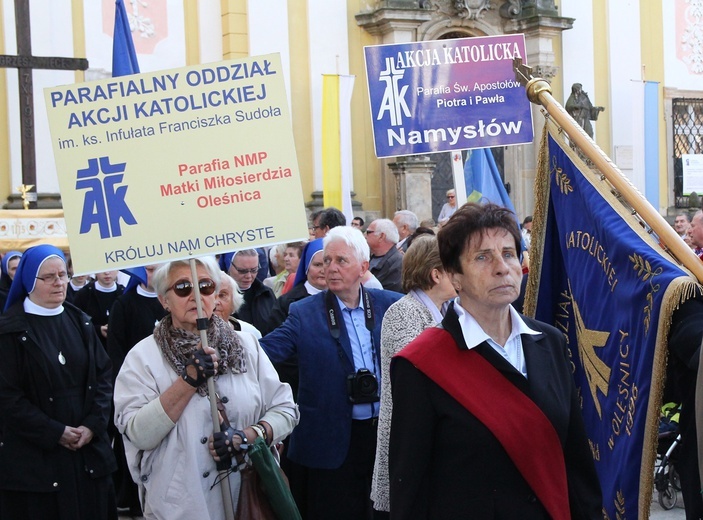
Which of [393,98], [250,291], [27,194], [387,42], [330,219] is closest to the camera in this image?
[250,291]

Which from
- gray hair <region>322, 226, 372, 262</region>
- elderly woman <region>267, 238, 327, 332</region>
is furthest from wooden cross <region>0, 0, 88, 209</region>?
gray hair <region>322, 226, 372, 262</region>

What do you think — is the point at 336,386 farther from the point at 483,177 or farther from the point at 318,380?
the point at 483,177

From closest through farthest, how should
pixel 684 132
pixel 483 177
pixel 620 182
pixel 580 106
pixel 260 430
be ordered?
pixel 620 182, pixel 260 430, pixel 483 177, pixel 580 106, pixel 684 132

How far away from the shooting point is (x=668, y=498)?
7613 mm

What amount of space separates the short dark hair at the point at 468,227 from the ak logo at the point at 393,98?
197 inches

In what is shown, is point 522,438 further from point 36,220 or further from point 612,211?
point 36,220

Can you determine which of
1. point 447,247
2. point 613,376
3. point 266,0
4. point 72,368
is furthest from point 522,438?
point 266,0

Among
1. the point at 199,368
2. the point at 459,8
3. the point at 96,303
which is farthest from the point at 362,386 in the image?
the point at 459,8

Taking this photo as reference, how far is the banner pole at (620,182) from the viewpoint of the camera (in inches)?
149

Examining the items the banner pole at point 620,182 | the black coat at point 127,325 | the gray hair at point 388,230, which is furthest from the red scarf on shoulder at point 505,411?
the gray hair at point 388,230

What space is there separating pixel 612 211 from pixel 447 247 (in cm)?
92

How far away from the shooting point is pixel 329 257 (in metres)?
5.69

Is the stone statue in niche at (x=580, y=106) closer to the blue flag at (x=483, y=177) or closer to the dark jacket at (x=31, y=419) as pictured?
the blue flag at (x=483, y=177)

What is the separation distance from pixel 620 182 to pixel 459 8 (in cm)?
1431
